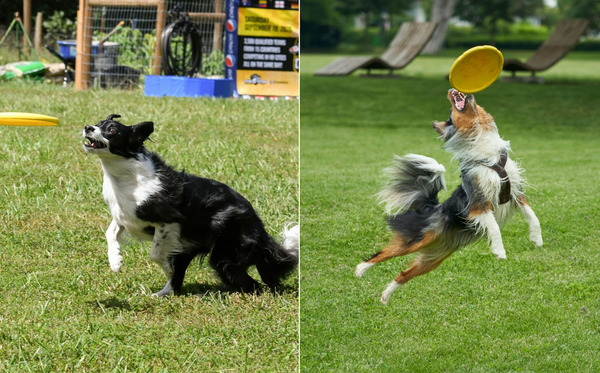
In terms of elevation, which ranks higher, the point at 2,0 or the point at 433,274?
the point at 2,0

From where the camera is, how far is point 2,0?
21.1 meters

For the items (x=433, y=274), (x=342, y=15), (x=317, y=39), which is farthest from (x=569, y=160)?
(x=342, y=15)

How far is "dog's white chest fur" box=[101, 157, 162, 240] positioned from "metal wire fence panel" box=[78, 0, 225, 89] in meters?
8.47

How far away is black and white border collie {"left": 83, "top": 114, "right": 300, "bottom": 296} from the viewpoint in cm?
419

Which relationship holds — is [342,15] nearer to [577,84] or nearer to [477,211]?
[577,84]

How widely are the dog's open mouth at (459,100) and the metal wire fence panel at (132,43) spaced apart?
9.74 m

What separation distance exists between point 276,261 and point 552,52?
20.8m

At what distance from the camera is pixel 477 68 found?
334cm

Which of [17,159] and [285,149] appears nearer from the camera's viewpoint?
[17,159]

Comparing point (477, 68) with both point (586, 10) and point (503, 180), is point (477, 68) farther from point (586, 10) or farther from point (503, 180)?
point (586, 10)

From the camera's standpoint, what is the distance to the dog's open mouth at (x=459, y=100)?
351 centimetres

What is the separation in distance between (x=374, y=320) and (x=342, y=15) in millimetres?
50106

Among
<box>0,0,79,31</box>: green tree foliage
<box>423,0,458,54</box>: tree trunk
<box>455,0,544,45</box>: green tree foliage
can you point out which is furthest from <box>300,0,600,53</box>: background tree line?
<box>0,0,79,31</box>: green tree foliage

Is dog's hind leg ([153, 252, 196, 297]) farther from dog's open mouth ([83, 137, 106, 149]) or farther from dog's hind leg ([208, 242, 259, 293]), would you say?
dog's open mouth ([83, 137, 106, 149])
